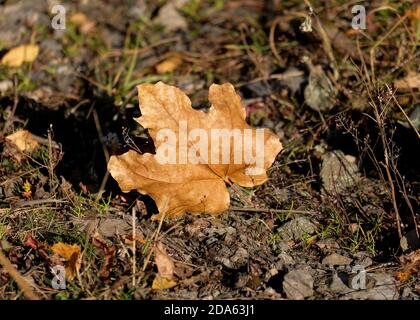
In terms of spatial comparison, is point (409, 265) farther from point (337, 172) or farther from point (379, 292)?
point (337, 172)

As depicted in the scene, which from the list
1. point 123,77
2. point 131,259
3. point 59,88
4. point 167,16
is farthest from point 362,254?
point 167,16

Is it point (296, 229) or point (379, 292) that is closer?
point (379, 292)

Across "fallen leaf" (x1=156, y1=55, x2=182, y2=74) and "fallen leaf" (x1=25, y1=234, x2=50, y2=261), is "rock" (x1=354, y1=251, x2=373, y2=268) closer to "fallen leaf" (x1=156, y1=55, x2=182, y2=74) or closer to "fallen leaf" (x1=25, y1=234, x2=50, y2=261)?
"fallen leaf" (x1=25, y1=234, x2=50, y2=261)

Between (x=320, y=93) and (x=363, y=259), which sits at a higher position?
(x=320, y=93)

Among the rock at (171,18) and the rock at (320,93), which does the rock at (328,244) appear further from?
the rock at (171,18)

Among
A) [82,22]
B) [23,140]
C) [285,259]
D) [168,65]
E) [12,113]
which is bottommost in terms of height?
[285,259]

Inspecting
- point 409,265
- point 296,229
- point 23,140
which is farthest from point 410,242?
point 23,140
